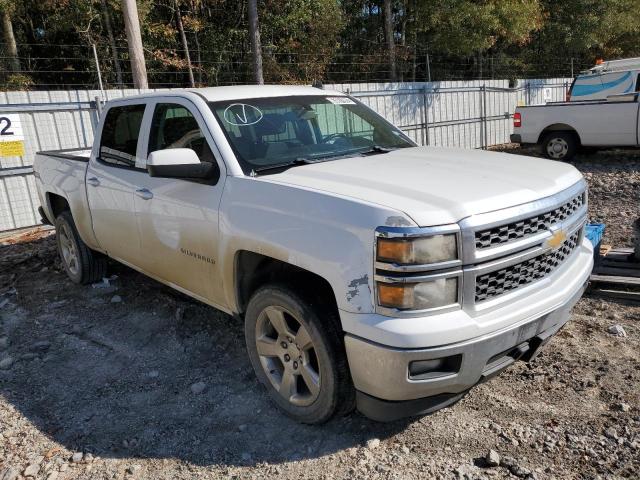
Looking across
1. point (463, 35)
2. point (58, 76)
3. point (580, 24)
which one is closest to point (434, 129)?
point (463, 35)

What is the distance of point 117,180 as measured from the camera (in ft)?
14.8

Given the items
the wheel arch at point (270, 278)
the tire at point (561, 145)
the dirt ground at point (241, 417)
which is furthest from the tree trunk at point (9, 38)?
the wheel arch at point (270, 278)

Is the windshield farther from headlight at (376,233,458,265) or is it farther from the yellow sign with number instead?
the yellow sign with number

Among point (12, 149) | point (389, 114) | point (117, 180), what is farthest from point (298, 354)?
point (389, 114)

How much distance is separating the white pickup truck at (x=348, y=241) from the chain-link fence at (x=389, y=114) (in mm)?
→ 5479

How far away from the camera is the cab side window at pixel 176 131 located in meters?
3.68

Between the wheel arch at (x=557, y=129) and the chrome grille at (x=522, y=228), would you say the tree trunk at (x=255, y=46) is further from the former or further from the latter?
the chrome grille at (x=522, y=228)

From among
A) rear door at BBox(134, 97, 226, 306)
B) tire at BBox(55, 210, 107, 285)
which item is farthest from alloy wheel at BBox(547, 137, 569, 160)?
rear door at BBox(134, 97, 226, 306)

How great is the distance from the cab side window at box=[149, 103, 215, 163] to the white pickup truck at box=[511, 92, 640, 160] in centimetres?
1062

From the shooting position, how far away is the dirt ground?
2.88 metres

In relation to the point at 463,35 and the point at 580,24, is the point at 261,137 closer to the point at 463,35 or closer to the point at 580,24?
the point at 463,35

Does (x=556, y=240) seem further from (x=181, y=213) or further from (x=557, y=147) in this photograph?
(x=557, y=147)

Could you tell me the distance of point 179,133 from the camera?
3971mm

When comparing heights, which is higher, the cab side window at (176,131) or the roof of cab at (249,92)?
the roof of cab at (249,92)
